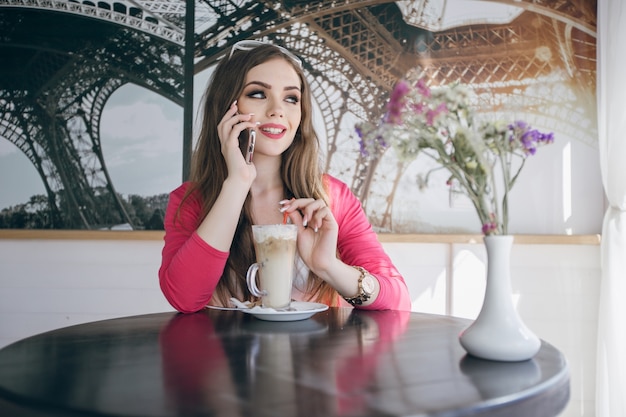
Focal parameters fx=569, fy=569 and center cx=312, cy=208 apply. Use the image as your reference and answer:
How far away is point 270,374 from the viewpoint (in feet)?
2.35

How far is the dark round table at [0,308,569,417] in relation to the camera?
60cm

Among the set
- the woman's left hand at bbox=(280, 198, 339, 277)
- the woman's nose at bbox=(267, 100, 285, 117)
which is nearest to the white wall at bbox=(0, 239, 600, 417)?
the woman's nose at bbox=(267, 100, 285, 117)


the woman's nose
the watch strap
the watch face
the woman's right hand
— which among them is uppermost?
the woman's nose

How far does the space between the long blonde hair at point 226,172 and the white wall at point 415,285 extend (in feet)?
3.23

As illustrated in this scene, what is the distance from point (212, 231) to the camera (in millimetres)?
1304

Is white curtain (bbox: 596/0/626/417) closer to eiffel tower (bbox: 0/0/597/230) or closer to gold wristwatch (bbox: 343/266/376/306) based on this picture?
eiffel tower (bbox: 0/0/597/230)

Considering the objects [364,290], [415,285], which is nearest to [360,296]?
[364,290]

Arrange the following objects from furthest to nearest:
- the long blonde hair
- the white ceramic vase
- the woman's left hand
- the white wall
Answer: the white wall → the long blonde hair → the woman's left hand → the white ceramic vase

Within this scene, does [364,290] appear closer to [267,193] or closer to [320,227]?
[320,227]

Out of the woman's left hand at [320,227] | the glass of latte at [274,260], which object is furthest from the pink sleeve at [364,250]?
the glass of latte at [274,260]

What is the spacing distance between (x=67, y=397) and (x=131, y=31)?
7.62 ft

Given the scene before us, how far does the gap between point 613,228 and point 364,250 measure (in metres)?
1.29

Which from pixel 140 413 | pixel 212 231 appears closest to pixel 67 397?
pixel 140 413

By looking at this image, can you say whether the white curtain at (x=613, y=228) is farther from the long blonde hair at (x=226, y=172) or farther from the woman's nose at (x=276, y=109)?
the woman's nose at (x=276, y=109)
